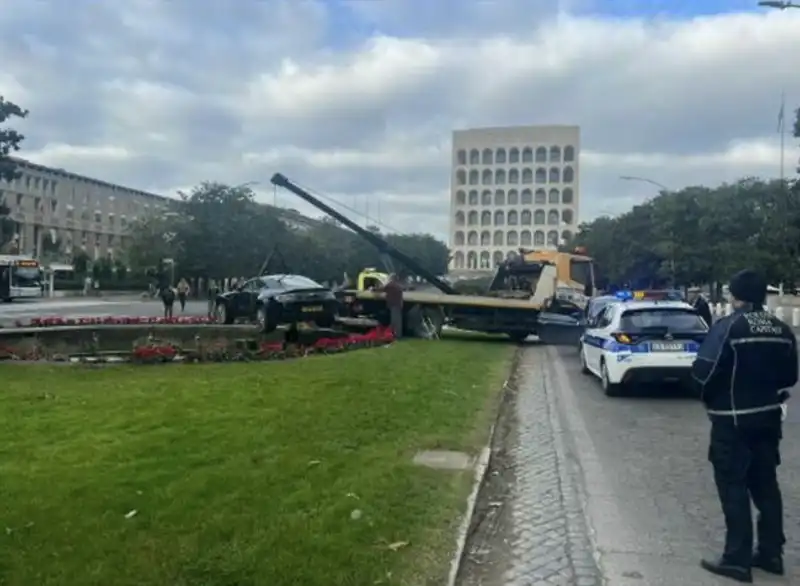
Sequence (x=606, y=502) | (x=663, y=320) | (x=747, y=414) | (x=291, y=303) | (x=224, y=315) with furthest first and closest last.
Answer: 1. (x=224, y=315)
2. (x=291, y=303)
3. (x=663, y=320)
4. (x=606, y=502)
5. (x=747, y=414)

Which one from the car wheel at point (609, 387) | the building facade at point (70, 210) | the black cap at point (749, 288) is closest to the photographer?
the black cap at point (749, 288)

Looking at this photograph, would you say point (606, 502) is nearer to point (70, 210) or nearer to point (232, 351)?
point (232, 351)

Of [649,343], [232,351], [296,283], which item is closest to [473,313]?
[296,283]

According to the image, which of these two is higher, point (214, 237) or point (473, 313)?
point (214, 237)

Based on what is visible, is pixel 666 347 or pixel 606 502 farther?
pixel 666 347

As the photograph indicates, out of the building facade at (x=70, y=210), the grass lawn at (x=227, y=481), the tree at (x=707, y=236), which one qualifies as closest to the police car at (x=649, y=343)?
the grass lawn at (x=227, y=481)

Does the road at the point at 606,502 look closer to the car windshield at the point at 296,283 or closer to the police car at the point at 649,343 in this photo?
the police car at the point at 649,343

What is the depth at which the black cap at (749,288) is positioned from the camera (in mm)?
5633

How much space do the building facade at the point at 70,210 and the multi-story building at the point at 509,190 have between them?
5146cm

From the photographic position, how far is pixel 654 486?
26.4 ft

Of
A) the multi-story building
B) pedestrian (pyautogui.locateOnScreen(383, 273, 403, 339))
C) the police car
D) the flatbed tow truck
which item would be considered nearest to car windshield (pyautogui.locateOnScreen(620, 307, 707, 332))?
the police car

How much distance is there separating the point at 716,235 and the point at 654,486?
172ft

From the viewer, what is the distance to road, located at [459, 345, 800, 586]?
224 inches

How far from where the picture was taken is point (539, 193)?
15312 centimetres
